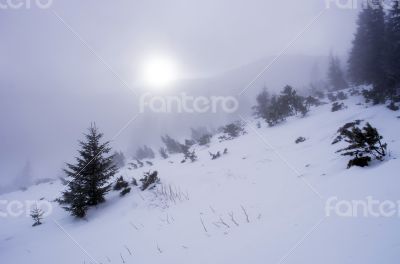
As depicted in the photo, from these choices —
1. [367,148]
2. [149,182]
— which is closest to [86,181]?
[149,182]

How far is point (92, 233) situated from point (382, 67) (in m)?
23.2

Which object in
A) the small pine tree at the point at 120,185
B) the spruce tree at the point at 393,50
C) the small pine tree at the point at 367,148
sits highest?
the spruce tree at the point at 393,50

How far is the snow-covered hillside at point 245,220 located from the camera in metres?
2.88

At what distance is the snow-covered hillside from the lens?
9.46 feet

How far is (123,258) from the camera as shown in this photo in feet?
15.5

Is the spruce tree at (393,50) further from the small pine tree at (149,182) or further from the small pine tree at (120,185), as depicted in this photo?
the small pine tree at (120,185)

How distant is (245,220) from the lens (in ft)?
15.3

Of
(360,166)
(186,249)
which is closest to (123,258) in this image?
(186,249)

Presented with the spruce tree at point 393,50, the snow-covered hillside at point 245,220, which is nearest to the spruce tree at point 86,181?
the snow-covered hillside at point 245,220

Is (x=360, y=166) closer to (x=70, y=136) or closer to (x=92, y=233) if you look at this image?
(x=92, y=233)

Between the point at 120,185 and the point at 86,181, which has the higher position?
the point at 86,181

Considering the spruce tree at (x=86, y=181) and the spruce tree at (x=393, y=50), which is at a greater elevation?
the spruce tree at (x=393, y=50)

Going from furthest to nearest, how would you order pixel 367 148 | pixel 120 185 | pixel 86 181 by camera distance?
pixel 120 185
pixel 86 181
pixel 367 148

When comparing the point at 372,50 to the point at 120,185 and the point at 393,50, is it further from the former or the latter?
the point at 120,185
